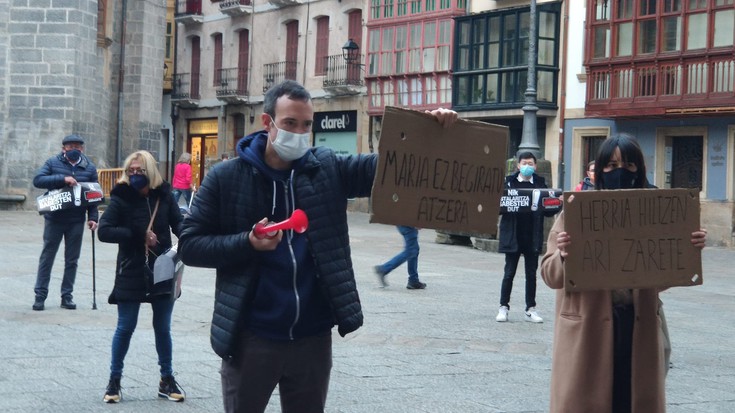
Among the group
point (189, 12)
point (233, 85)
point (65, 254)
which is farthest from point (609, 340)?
point (189, 12)

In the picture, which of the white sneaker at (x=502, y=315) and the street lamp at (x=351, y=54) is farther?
the street lamp at (x=351, y=54)

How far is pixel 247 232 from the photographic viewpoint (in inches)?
175

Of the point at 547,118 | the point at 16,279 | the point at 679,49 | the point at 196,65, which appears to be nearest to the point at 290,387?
the point at 16,279

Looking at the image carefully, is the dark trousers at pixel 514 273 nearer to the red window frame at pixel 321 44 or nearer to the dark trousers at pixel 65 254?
the dark trousers at pixel 65 254

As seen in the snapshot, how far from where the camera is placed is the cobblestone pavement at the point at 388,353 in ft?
25.6

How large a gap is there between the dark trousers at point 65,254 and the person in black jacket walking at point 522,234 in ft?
14.3

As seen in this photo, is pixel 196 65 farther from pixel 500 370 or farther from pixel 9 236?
pixel 500 370

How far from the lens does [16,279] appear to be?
1530 cm

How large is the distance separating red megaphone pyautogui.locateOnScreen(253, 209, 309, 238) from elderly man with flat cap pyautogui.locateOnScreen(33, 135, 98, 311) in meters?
8.57

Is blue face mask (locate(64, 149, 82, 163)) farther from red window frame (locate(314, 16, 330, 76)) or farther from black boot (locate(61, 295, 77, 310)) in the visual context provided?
red window frame (locate(314, 16, 330, 76))

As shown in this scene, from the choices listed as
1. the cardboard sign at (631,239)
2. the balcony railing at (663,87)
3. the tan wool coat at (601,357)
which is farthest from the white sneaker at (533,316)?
the balcony railing at (663,87)

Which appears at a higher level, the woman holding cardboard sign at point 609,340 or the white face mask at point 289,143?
the white face mask at point 289,143

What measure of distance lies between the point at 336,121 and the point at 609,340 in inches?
1426

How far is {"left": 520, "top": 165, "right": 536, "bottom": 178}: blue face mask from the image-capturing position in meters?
12.1
